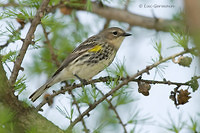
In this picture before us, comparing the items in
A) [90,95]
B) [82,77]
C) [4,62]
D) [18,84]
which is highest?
[4,62]

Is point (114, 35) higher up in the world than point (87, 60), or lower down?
higher up

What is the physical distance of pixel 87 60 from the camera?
479 centimetres

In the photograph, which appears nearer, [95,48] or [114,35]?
[95,48]

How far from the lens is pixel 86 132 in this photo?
9.82 ft

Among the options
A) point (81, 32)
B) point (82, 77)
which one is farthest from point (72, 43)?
point (82, 77)

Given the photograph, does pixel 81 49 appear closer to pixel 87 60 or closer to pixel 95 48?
pixel 95 48

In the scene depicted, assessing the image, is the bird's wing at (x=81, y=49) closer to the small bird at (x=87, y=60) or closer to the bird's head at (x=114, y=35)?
the small bird at (x=87, y=60)

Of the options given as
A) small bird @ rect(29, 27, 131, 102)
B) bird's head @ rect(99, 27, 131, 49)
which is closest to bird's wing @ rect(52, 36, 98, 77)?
small bird @ rect(29, 27, 131, 102)

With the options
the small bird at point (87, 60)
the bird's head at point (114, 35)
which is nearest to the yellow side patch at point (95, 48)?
the small bird at point (87, 60)

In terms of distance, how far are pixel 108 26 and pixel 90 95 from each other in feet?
9.75

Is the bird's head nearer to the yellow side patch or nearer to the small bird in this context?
the small bird

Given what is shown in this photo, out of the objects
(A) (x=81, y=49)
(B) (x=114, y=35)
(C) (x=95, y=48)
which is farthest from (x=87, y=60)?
(B) (x=114, y=35)

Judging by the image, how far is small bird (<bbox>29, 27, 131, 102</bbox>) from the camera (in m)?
4.68

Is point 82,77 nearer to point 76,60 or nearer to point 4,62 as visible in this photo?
point 76,60
